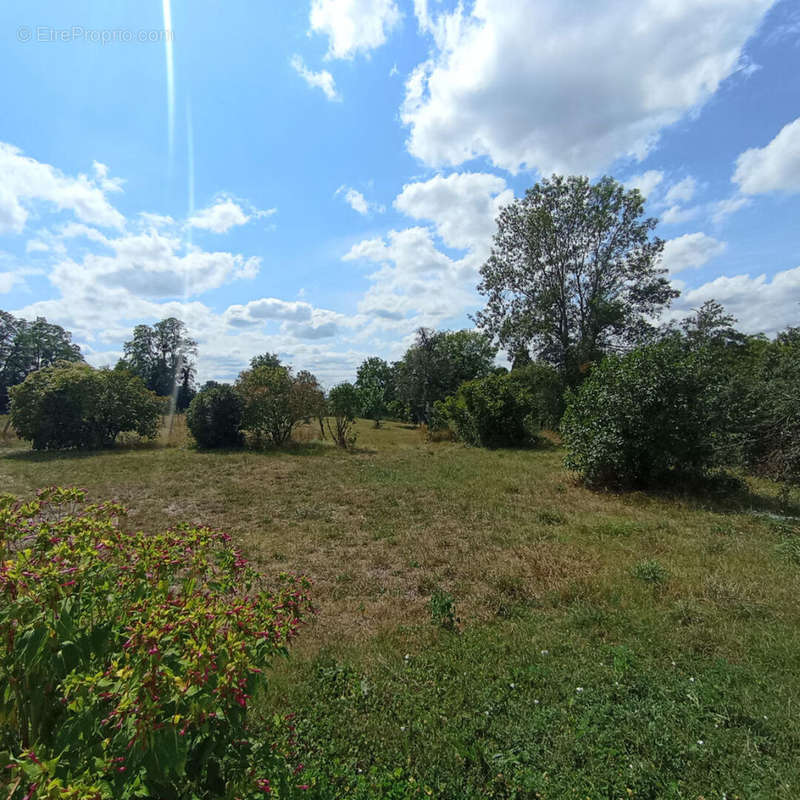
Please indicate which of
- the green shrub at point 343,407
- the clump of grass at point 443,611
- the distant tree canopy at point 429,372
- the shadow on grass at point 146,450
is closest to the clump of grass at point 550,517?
the clump of grass at point 443,611

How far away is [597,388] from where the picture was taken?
27.7 feet

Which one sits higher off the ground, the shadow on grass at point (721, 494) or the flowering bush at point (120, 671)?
the flowering bush at point (120, 671)

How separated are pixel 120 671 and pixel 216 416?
14.6 meters

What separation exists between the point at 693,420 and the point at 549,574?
533cm

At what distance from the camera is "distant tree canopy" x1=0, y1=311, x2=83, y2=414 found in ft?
120

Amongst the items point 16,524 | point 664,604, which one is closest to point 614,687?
point 664,604

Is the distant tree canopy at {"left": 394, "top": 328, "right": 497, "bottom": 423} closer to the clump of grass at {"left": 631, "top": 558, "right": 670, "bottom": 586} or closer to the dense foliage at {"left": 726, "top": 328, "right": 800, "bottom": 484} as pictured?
the dense foliage at {"left": 726, "top": 328, "right": 800, "bottom": 484}

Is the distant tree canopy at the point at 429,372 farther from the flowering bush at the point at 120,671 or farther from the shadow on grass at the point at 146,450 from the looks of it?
the flowering bush at the point at 120,671

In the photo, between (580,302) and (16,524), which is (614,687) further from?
(580,302)

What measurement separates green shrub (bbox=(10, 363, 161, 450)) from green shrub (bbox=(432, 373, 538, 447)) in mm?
12809

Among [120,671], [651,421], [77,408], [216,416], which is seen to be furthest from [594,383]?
[77,408]

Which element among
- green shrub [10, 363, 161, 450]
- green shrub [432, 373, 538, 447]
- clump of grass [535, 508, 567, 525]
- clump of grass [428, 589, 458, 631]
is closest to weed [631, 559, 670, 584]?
clump of grass [535, 508, 567, 525]

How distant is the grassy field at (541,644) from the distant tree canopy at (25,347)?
4324 centimetres

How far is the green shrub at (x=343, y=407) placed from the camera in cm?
1538
